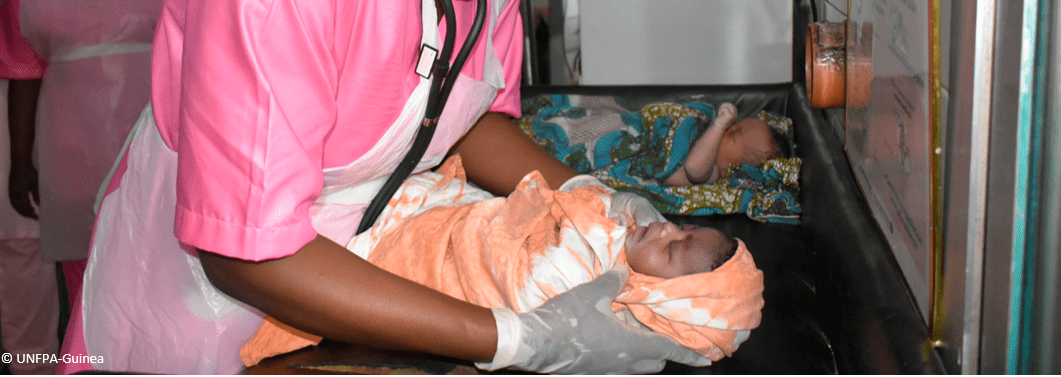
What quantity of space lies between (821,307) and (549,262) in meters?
0.57

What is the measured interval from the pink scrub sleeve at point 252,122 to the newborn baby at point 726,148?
1805mm

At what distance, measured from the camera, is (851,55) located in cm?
141

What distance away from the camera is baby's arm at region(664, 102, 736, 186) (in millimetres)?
2420

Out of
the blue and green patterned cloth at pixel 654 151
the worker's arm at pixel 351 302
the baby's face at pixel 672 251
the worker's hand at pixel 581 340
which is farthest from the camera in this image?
the blue and green patterned cloth at pixel 654 151

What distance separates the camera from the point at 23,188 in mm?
1978

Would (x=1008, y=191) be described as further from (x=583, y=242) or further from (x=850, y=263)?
(x=583, y=242)

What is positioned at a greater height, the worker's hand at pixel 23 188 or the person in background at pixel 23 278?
the worker's hand at pixel 23 188

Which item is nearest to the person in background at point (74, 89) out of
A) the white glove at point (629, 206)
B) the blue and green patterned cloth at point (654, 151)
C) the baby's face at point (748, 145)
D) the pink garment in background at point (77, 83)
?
the pink garment in background at point (77, 83)

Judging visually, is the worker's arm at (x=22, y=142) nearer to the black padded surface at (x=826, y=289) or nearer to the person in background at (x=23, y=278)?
the person in background at (x=23, y=278)

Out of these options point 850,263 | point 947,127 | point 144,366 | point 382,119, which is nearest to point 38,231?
point 144,366

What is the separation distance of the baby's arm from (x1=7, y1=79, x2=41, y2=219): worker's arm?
1.95 m

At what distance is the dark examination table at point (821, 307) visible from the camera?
925 millimetres

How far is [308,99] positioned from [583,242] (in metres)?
0.59

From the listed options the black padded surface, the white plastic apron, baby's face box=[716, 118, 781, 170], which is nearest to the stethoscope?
the white plastic apron
